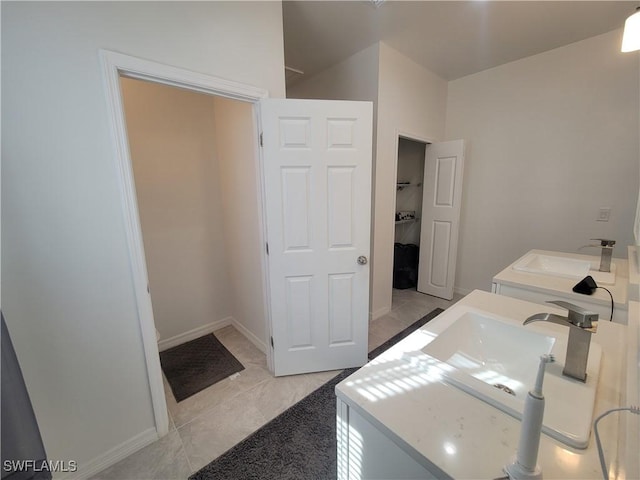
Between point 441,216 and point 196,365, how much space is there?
302cm

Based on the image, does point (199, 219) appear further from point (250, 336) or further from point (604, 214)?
point (604, 214)

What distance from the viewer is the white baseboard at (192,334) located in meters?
2.37

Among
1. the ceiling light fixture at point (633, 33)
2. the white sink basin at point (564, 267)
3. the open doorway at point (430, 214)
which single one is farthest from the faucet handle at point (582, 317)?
the open doorway at point (430, 214)

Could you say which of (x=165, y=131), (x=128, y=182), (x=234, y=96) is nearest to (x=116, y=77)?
(x=128, y=182)

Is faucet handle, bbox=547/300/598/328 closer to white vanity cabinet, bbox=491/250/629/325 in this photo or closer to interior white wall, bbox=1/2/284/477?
white vanity cabinet, bbox=491/250/629/325

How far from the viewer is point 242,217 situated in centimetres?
227

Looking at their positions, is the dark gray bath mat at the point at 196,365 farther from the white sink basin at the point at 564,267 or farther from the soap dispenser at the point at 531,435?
the white sink basin at the point at 564,267

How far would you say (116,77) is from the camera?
46.6 inches

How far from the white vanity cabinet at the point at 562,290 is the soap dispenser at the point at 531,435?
116 cm

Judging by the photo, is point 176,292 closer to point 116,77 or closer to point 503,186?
point 116,77

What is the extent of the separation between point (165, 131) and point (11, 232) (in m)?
1.47

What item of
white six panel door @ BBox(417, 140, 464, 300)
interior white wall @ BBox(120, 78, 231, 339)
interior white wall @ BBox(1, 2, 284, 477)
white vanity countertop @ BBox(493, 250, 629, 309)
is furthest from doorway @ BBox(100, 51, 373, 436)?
white six panel door @ BBox(417, 140, 464, 300)

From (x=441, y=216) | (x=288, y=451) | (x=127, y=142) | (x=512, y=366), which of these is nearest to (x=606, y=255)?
(x=512, y=366)

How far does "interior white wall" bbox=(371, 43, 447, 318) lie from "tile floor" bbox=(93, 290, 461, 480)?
2.56 ft
